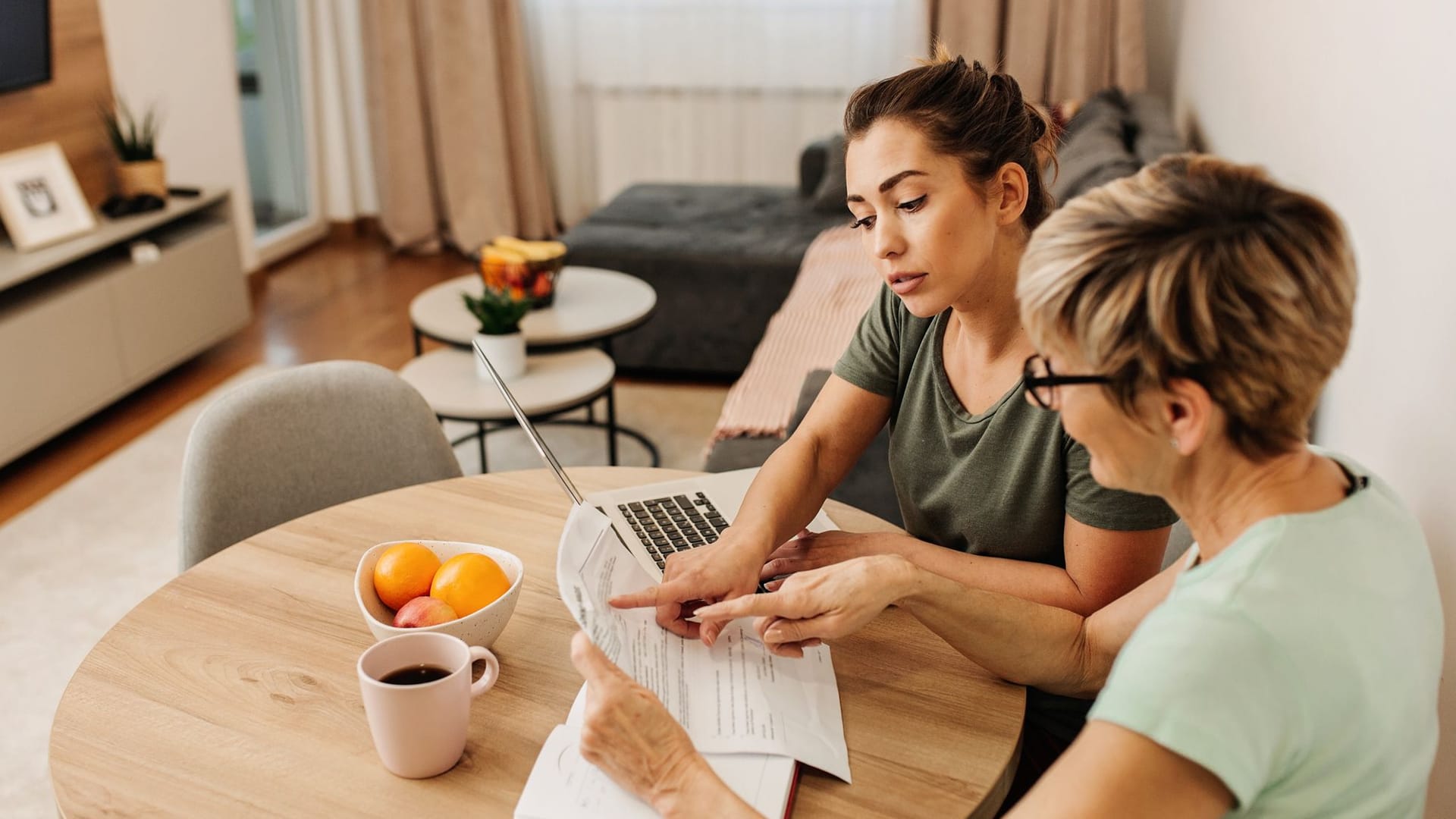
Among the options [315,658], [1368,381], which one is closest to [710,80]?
[1368,381]

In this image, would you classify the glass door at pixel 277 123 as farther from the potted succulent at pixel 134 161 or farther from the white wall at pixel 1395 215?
the white wall at pixel 1395 215

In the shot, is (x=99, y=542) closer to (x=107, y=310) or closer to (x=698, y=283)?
(x=107, y=310)

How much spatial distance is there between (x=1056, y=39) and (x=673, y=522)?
4013mm

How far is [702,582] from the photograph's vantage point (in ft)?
4.00

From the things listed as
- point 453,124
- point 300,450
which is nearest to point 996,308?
point 300,450

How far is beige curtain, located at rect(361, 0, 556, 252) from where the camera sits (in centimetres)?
520

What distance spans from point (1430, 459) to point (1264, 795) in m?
0.58

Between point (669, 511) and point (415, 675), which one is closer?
point (415, 675)

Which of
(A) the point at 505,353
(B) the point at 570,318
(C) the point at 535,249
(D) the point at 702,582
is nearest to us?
(D) the point at 702,582

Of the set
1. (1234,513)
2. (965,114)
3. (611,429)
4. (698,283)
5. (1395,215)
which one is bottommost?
(611,429)

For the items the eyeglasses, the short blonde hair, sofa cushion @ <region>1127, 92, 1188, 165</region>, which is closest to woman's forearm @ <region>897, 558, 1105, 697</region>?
the eyeglasses

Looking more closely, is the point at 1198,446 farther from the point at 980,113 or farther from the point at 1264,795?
the point at 980,113

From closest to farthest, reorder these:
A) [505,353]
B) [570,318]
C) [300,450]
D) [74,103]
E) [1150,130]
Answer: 1. [300,450]
2. [505,353]
3. [570,318]
4. [1150,130]
5. [74,103]

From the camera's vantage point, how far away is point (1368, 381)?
153 cm
